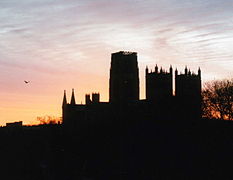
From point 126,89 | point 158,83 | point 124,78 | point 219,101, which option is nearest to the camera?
point 219,101

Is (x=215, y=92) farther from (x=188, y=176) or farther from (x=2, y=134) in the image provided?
(x=2, y=134)

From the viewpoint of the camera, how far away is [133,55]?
146 m

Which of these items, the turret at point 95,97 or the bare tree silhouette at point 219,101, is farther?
the turret at point 95,97

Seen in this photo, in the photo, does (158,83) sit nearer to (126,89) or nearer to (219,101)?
(126,89)

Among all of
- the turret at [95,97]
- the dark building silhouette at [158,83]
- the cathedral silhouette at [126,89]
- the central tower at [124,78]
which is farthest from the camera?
the central tower at [124,78]

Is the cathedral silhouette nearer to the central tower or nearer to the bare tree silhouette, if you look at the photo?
the central tower

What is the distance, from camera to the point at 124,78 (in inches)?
5512

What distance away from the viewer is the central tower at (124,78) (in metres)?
136

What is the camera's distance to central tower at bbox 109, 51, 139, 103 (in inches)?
5354

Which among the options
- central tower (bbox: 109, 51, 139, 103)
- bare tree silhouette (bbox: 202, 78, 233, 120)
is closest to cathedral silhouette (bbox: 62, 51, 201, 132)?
central tower (bbox: 109, 51, 139, 103)

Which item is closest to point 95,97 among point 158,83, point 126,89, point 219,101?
point 126,89

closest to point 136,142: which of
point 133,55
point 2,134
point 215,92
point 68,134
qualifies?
point 68,134

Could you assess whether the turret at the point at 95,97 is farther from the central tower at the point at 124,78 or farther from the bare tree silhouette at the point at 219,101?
the bare tree silhouette at the point at 219,101

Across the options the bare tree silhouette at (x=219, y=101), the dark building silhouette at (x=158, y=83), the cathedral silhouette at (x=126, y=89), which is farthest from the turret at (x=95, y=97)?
the bare tree silhouette at (x=219, y=101)
